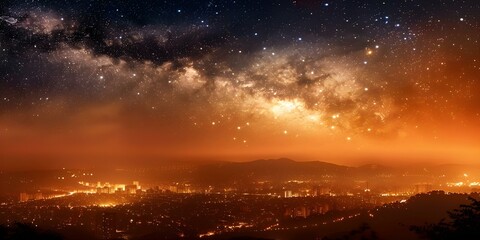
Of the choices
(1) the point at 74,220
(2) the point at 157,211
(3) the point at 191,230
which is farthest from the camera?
(2) the point at 157,211

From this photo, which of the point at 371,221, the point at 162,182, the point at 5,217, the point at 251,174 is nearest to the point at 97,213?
the point at 5,217

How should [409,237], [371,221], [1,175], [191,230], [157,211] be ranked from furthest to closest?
1. [1,175]
2. [157,211]
3. [191,230]
4. [371,221]
5. [409,237]

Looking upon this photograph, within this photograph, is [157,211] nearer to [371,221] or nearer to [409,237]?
[371,221]

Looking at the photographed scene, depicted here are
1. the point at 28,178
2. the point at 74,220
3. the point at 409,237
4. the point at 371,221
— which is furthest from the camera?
the point at 28,178

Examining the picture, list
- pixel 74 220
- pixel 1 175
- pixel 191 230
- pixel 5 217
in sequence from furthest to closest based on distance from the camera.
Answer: pixel 1 175 < pixel 5 217 < pixel 74 220 < pixel 191 230

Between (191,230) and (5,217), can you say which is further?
(5,217)

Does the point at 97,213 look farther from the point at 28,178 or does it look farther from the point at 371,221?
the point at 28,178

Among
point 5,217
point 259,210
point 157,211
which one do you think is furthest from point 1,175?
point 259,210

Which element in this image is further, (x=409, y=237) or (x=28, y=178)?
(x=28, y=178)
